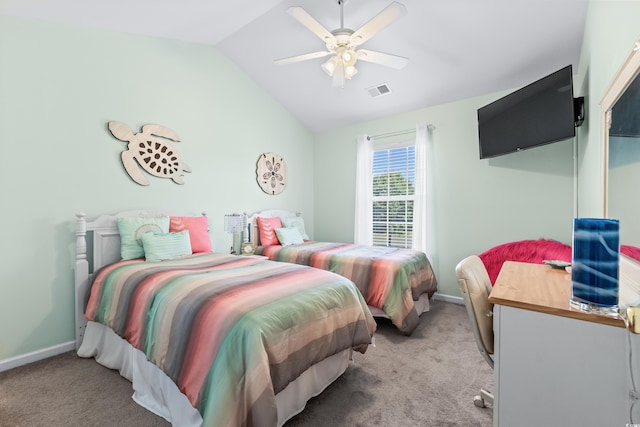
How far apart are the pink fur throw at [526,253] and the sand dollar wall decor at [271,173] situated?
283cm

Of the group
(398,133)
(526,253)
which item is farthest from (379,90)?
(526,253)

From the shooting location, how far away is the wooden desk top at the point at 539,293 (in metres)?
0.91

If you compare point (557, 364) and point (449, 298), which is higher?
point (557, 364)

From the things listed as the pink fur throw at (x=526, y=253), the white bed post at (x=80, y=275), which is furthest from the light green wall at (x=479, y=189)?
the white bed post at (x=80, y=275)

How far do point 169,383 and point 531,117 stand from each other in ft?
11.1

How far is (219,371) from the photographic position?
123cm

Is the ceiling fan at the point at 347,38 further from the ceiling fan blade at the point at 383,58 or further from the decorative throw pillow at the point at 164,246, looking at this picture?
the decorative throw pillow at the point at 164,246

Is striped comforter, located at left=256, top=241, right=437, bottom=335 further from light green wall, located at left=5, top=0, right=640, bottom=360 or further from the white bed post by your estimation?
the white bed post

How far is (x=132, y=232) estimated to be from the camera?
8.45 feet

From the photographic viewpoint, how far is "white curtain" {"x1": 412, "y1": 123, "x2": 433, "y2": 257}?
12.2ft

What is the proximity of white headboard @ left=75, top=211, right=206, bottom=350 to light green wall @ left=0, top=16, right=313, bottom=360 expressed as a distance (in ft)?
0.36

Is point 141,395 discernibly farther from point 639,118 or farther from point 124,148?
point 639,118

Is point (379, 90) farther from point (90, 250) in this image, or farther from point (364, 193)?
point (90, 250)

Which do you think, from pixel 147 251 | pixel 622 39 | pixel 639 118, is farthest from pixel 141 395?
pixel 622 39
